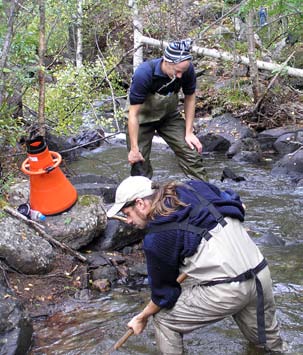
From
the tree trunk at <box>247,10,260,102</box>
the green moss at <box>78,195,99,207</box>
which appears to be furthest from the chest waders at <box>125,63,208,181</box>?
the tree trunk at <box>247,10,260,102</box>

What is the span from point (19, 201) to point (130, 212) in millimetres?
3204

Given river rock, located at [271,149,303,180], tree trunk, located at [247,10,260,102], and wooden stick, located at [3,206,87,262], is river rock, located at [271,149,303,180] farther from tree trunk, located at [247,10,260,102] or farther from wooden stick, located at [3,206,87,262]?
wooden stick, located at [3,206,87,262]

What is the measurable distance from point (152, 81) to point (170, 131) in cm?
81

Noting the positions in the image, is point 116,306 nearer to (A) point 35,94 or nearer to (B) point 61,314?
(B) point 61,314

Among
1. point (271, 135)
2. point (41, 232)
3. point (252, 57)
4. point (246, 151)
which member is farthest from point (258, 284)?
point (252, 57)

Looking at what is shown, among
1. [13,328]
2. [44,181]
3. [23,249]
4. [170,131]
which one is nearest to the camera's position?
[13,328]

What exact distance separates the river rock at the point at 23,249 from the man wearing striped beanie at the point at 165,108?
4.60 ft

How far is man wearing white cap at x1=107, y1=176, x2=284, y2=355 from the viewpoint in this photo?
10.6ft

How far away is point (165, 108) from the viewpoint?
20.1 ft

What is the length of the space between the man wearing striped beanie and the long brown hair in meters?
2.36

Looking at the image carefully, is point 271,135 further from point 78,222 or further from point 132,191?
point 132,191

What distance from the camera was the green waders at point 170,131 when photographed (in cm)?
613

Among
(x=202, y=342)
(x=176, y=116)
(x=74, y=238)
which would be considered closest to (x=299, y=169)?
(x=176, y=116)

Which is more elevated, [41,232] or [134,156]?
[134,156]
